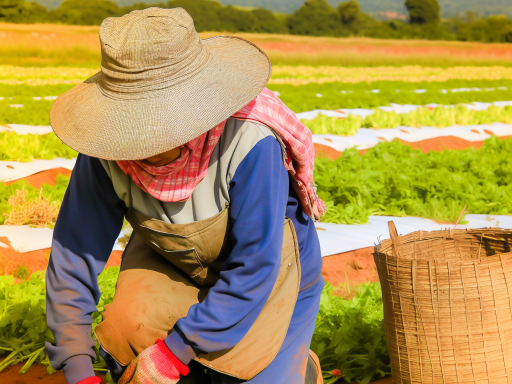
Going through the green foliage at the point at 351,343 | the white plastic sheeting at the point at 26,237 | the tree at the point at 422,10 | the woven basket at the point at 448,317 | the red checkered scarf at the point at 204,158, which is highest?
the red checkered scarf at the point at 204,158

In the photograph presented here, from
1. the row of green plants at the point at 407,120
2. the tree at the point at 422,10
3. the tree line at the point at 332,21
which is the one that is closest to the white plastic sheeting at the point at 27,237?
the row of green plants at the point at 407,120

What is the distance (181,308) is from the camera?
1.61m

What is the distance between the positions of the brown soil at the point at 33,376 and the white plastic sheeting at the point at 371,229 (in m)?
1.68

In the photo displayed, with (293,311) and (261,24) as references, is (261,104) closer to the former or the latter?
(293,311)

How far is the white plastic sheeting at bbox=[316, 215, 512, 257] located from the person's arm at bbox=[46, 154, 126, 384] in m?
1.97

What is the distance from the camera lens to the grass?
20.4m

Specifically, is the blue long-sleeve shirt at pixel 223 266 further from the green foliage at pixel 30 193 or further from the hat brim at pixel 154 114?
the green foliage at pixel 30 193

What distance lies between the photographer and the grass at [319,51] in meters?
20.4

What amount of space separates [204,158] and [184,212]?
0.60 feet

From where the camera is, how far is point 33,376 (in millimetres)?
2336

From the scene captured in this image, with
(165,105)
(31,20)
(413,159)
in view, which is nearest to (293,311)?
(165,105)

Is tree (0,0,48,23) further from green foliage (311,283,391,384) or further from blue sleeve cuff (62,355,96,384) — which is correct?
blue sleeve cuff (62,355,96,384)

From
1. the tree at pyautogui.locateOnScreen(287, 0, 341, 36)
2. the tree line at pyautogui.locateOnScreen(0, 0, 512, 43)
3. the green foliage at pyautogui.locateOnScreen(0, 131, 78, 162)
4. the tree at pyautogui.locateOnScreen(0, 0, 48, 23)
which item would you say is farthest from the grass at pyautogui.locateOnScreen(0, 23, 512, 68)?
the green foliage at pyautogui.locateOnScreen(0, 131, 78, 162)

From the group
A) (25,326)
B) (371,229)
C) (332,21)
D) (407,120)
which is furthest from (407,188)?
(332,21)
